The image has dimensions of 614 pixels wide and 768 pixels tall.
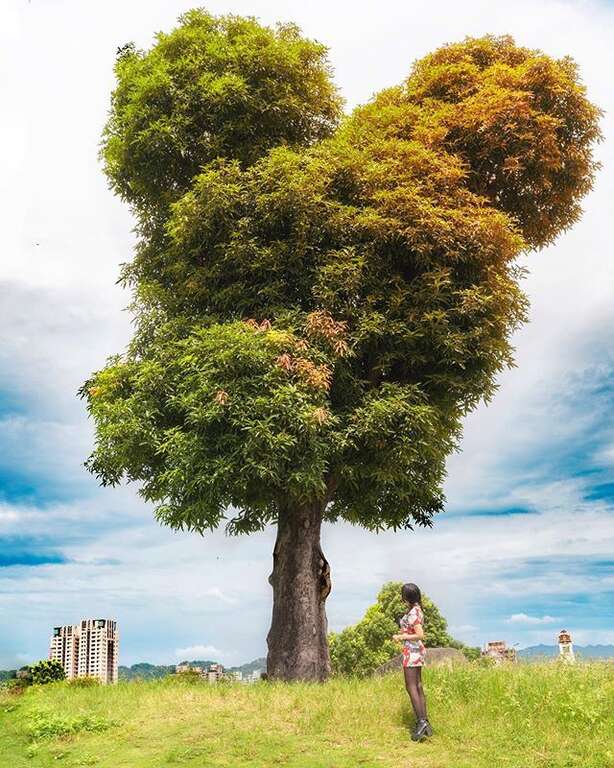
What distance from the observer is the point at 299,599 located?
20641 mm

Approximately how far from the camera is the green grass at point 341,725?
12656 millimetres

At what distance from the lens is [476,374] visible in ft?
69.7

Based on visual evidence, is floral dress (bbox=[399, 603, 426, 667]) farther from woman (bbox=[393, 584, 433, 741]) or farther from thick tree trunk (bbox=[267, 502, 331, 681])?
thick tree trunk (bbox=[267, 502, 331, 681])

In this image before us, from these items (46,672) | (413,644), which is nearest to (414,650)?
(413,644)

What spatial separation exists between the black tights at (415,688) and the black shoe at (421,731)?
0.09m

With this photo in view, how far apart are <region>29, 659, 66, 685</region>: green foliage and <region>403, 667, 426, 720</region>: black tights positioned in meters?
13.7

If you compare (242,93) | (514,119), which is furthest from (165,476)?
(514,119)

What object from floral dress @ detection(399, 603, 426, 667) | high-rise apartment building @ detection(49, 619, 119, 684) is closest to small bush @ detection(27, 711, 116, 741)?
floral dress @ detection(399, 603, 426, 667)

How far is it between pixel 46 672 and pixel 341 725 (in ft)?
41.6

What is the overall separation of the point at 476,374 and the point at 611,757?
11007mm

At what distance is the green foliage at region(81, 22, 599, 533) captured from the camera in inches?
750

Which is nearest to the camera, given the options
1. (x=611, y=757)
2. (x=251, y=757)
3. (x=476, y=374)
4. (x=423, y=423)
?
(x=611, y=757)

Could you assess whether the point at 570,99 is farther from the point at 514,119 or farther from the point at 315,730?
the point at 315,730

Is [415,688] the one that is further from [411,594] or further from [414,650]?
[411,594]
